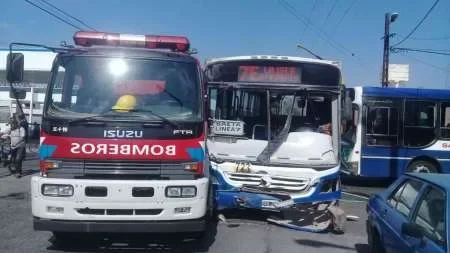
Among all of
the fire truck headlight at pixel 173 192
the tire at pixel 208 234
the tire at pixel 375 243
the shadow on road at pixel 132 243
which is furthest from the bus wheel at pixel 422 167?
the fire truck headlight at pixel 173 192

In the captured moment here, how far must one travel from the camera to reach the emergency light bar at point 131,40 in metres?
8.02

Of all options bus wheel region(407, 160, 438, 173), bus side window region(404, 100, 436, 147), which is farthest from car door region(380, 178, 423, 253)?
bus side window region(404, 100, 436, 147)

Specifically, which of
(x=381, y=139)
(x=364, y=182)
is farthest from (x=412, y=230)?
(x=364, y=182)

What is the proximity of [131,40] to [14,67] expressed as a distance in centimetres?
157

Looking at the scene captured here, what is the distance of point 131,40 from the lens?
317 inches

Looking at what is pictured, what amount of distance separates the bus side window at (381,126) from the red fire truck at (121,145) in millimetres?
9996

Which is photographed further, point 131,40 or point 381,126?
point 381,126

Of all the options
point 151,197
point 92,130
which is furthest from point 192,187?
point 92,130

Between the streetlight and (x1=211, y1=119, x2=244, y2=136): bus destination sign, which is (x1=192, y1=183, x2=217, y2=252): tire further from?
the streetlight

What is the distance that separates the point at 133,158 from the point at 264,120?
12.8ft

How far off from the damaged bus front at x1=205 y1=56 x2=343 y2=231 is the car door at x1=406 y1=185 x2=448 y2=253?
3.83 m

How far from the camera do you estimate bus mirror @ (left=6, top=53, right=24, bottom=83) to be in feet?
25.2

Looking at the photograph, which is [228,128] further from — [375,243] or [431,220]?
[431,220]

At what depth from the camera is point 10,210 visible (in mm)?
10578
